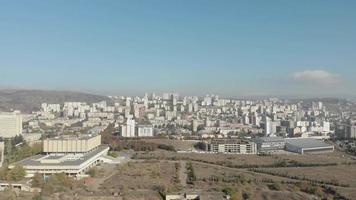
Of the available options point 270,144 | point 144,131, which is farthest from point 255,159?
point 144,131

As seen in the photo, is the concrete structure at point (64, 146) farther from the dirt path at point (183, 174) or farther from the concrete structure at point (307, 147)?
the concrete structure at point (307, 147)

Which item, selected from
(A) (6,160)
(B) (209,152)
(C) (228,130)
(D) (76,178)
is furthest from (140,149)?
(C) (228,130)

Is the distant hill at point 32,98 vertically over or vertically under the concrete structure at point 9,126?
over

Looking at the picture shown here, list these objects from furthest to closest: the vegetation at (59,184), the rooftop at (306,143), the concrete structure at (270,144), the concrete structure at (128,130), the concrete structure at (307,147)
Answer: the concrete structure at (128,130)
the concrete structure at (270,144)
the rooftop at (306,143)
the concrete structure at (307,147)
the vegetation at (59,184)

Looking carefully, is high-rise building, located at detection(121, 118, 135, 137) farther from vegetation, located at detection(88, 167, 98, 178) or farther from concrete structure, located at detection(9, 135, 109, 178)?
vegetation, located at detection(88, 167, 98, 178)

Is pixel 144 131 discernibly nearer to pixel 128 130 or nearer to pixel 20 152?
pixel 128 130

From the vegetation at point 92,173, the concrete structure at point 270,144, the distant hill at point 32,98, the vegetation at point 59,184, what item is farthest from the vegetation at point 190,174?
the distant hill at point 32,98

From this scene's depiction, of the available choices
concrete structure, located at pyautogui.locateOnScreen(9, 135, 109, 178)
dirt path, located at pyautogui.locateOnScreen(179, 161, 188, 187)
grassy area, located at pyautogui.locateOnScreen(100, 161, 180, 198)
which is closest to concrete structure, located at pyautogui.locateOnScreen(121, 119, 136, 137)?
concrete structure, located at pyautogui.locateOnScreen(9, 135, 109, 178)
